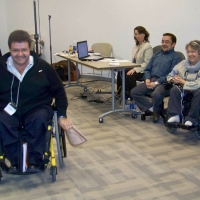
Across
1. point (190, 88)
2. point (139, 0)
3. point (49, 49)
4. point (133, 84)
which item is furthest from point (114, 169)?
point (49, 49)

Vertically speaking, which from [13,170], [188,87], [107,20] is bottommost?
[13,170]

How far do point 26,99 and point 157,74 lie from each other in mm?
2043

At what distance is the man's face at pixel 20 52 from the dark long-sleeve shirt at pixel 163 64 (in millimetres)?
1928

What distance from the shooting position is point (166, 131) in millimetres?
3660

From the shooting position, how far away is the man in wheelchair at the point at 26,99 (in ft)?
7.74

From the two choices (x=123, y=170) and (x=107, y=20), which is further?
(x=107, y=20)

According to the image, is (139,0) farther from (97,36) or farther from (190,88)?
(190,88)

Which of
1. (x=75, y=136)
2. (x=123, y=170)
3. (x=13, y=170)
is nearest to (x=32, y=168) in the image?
(x=13, y=170)

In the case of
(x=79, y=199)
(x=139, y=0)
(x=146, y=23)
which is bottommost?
(x=79, y=199)

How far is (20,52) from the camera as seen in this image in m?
2.41

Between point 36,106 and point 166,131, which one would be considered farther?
point 166,131

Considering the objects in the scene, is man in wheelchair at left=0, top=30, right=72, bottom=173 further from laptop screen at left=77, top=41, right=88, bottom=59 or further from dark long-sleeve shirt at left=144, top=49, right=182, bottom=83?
laptop screen at left=77, top=41, right=88, bottom=59

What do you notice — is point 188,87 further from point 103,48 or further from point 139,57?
point 103,48

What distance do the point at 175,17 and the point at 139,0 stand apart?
2.72ft
